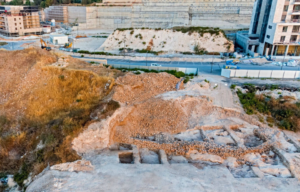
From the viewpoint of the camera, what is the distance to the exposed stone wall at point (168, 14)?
64250mm

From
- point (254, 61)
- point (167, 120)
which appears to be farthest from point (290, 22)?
point (167, 120)

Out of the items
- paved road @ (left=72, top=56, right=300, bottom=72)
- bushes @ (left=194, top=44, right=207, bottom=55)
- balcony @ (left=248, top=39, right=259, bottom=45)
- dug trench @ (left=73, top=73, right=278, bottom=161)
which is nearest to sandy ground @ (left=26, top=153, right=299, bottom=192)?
dug trench @ (left=73, top=73, right=278, bottom=161)

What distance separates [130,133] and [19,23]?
5329cm

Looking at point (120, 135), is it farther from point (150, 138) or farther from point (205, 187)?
point (205, 187)

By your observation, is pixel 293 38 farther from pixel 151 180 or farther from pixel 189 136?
pixel 151 180

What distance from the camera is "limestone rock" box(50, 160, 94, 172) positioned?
43.9ft

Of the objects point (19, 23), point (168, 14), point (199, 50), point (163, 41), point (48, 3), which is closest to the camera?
point (199, 50)

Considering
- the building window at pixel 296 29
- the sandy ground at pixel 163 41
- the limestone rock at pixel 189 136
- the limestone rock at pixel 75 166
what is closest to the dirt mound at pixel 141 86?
the limestone rock at pixel 189 136

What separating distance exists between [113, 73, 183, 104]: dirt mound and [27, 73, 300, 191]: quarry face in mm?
88

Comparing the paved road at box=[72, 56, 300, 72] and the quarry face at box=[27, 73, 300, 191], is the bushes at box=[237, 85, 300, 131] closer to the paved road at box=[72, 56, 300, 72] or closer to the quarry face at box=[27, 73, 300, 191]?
the quarry face at box=[27, 73, 300, 191]

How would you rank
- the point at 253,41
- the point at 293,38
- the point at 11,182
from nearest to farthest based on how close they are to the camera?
the point at 11,182 < the point at 293,38 < the point at 253,41

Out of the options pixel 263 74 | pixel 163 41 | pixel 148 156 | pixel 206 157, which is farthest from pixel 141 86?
pixel 163 41

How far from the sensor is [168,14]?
68250mm

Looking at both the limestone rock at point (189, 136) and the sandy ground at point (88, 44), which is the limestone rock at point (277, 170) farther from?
the sandy ground at point (88, 44)
